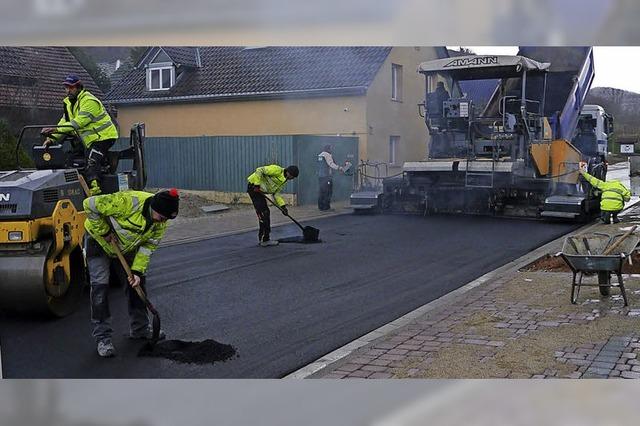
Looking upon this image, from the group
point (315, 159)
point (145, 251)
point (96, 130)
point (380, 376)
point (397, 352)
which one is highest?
point (96, 130)

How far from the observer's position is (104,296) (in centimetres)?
382

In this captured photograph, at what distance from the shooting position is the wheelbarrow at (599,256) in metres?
4.37

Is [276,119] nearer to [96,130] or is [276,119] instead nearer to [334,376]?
[96,130]

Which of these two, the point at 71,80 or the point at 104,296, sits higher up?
the point at 71,80

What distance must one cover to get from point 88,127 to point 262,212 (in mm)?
1080

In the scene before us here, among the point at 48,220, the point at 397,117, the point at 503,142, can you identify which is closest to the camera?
the point at 48,220

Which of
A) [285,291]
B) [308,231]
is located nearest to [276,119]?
[308,231]

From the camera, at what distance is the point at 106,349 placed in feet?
12.4

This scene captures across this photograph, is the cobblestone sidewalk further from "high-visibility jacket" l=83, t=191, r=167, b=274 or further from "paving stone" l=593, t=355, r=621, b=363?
"high-visibility jacket" l=83, t=191, r=167, b=274

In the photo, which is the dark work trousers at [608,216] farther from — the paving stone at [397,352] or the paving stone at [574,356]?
the paving stone at [397,352]

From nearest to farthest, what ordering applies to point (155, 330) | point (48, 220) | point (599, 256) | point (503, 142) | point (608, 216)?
point (155, 330) < point (48, 220) < point (503, 142) < point (599, 256) < point (608, 216)

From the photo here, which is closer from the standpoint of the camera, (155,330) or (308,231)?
(155,330)

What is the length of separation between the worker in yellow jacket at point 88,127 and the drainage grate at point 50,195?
191 millimetres
